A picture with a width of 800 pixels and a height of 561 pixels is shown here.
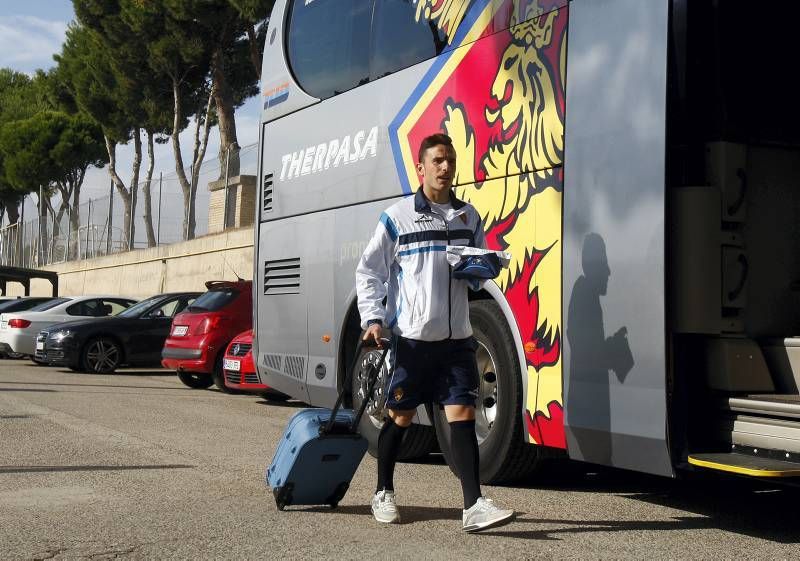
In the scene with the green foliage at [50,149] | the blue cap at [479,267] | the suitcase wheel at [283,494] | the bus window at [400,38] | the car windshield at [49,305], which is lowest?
the suitcase wheel at [283,494]

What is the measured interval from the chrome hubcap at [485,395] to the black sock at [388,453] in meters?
1.27

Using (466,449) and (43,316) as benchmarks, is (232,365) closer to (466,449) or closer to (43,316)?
(43,316)

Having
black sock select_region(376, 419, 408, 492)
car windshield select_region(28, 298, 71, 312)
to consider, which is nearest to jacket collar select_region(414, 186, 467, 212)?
black sock select_region(376, 419, 408, 492)

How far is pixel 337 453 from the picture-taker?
5.86 meters

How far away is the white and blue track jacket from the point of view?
18.4 feet

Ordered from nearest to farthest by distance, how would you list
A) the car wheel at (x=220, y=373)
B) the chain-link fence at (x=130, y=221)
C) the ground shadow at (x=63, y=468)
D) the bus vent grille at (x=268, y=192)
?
the ground shadow at (x=63, y=468)
the bus vent grille at (x=268, y=192)
the car wheel at (x=220, y=373)
the chain-link fence at (x=130, y=221)

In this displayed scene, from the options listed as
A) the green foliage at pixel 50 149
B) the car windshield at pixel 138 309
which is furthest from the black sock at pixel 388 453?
the green foliage at pixel 50 149

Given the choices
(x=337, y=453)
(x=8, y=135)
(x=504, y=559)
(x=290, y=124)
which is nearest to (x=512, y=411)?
(x=337, y=453)

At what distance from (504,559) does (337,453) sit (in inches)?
48.8

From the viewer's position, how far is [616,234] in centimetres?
577

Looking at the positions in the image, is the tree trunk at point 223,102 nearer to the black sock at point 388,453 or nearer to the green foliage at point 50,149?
the black sock at point 388,453

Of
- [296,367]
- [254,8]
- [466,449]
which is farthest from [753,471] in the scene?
[254,8]

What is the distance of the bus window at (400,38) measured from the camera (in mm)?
7730

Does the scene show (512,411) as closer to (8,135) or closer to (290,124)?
(290,124)
